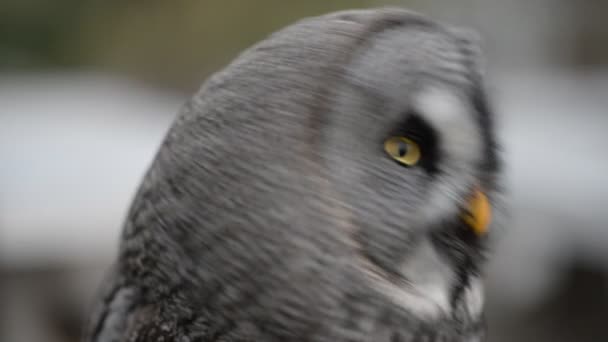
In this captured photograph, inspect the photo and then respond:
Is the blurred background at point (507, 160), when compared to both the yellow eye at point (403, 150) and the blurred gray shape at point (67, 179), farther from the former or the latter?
the yellow eye at point (403, 150)

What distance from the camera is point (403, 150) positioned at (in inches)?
33.7

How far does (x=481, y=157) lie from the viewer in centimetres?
92

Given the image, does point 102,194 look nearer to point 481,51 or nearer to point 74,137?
point 74,137

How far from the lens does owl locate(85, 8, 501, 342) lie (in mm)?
810

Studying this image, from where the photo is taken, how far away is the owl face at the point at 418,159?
0.83 metres

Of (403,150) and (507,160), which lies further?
(507,160)

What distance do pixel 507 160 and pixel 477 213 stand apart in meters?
0.17

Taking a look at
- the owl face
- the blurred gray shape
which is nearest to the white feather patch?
the owl face

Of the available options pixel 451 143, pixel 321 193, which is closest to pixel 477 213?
pixel 451 143

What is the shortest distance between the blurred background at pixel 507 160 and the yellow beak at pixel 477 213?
118 mm

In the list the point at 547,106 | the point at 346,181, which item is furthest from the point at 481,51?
A: the point at 547,106

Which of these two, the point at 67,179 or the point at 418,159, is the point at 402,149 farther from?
the point at 67,179

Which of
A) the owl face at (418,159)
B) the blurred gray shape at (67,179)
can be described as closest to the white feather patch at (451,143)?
the owl face at (418,159)

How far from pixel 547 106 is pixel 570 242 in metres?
2.67
